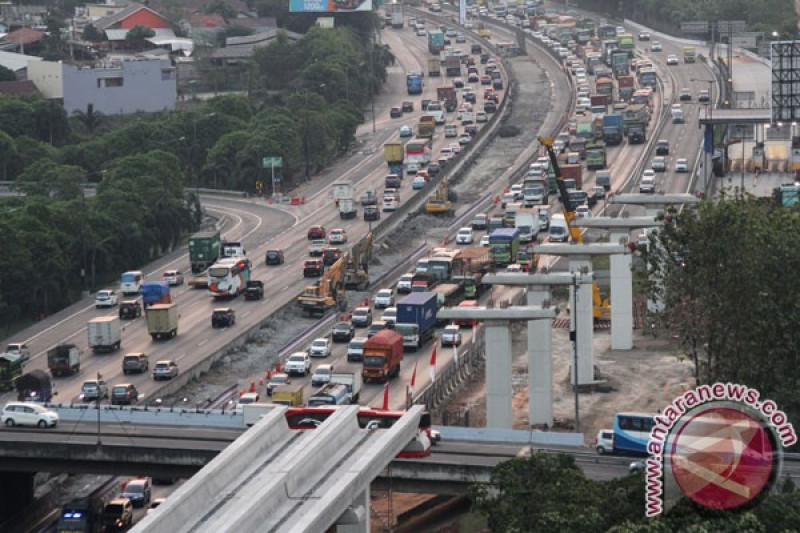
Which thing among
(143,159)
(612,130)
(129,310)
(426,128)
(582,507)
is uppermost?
(143,159)

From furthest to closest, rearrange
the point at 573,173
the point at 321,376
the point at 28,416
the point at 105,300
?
1. the point at 573,173
2. the point at 105,300
3. the point at 321,376
4. the point at 28,416

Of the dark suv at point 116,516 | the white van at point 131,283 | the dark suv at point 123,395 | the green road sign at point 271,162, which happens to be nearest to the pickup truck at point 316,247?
the white van at point 131,283

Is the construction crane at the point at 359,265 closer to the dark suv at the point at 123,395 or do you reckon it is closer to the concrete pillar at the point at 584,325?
the concrete pillar at the point at 584,325

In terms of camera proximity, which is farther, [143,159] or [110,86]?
[110,86]

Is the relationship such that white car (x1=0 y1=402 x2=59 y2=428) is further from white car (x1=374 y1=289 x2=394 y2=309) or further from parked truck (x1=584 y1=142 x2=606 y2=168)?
parked truck (x1=584 y1=142 x2=606 y2=168)

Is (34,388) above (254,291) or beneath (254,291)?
beneath

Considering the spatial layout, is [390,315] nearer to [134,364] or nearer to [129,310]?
[129,310]

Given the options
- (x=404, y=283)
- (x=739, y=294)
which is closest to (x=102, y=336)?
(x=404, y=283)
